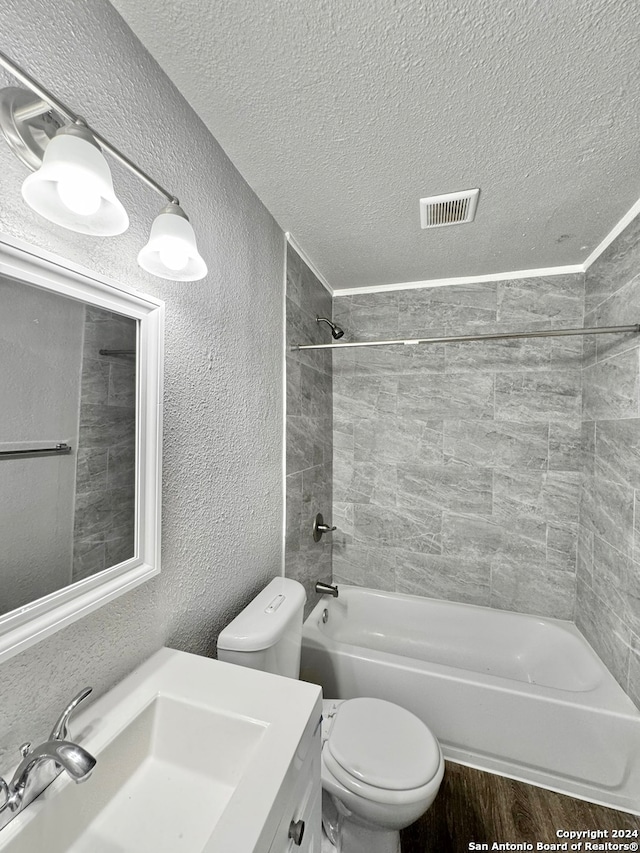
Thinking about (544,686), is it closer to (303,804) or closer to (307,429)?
(303,804)

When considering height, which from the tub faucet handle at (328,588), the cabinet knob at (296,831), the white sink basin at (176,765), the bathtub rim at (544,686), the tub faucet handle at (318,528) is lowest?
the bathtub rim at (544,686)

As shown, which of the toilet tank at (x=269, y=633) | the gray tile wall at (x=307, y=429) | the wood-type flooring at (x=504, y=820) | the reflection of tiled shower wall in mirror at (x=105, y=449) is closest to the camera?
the reflection of tiled shower wall in mirror at (x=105, y=449)

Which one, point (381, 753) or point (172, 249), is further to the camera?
point (381, 753)

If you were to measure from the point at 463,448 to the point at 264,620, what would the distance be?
5.30 feet

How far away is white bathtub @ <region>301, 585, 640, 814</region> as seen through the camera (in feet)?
4.82

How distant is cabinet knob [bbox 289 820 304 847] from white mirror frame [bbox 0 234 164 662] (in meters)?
0.58

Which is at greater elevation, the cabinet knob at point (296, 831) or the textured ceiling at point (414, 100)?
the textured ceiling at point (414, 100)

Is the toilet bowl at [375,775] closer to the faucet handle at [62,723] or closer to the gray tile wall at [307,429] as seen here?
the gray tile wall at [307,429]

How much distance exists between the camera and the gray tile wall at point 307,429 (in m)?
1.85

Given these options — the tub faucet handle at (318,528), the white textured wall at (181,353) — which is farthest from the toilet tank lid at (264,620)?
the tub faucet handle at (318,528)

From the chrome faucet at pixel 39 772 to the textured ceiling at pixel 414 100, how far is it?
4.95 ft

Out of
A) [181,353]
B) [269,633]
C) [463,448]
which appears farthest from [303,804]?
[463,448]

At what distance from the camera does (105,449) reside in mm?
856

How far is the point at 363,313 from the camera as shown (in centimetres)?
251
